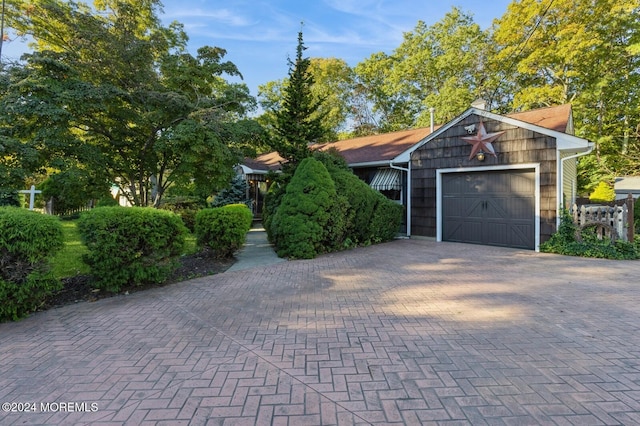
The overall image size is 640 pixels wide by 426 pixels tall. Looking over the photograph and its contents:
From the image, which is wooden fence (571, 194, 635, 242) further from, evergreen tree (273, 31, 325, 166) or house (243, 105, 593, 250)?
evergreen tree (273, 31, 325, 166)

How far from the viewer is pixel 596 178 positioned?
59.1 feet

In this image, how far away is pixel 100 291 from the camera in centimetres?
519

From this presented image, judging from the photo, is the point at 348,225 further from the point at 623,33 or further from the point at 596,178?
the point at 623,33

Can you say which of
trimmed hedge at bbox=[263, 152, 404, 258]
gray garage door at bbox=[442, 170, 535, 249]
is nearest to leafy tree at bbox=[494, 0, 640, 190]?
gray garage door at bbox=[442, 170, 535, 249]

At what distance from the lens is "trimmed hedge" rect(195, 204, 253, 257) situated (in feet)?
24.0

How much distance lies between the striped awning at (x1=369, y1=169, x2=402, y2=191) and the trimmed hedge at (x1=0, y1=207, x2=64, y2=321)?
10.9 m

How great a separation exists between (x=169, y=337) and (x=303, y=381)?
1.79 meters

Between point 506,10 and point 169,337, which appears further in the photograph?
point 506,10

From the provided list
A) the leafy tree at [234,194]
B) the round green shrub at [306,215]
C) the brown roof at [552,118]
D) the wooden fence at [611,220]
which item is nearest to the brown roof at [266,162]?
the leafy tree at [234,194]

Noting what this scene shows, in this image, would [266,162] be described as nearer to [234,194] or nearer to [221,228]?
[234,194]

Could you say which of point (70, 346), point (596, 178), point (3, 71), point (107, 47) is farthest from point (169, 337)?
point (596, 178)

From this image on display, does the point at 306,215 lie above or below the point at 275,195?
below

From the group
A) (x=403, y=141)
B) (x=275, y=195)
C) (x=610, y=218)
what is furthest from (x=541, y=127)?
(x=275, y=195)

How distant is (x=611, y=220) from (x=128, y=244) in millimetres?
10883
